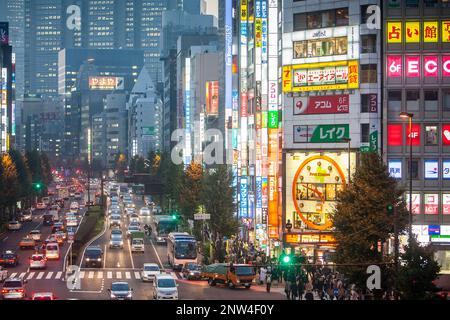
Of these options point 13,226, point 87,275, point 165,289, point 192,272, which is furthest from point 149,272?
point 13,226

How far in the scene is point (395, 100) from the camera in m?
67.2

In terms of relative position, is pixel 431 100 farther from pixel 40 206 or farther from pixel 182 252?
pixel 40 206

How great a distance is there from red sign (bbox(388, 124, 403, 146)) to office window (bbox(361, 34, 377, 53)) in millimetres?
5979

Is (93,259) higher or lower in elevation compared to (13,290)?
lower

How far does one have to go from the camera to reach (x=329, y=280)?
5059 cm

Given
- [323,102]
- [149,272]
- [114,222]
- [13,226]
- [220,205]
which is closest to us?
[149,272]

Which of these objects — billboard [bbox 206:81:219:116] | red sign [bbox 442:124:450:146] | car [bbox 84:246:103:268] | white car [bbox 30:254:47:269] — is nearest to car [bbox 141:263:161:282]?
car [bbox 84:246:103:268]

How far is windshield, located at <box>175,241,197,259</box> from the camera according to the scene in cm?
6900

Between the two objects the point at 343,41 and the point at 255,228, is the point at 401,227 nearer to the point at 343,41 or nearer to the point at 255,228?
the point at 343,41

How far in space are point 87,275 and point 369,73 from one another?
25.9m

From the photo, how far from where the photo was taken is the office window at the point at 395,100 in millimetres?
66938

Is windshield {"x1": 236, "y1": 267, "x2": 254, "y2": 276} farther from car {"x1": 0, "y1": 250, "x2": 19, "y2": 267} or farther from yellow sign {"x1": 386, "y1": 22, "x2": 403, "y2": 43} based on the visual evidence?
car {"x1": 0, "y1": 250, "x2": 19, "y2": 267}

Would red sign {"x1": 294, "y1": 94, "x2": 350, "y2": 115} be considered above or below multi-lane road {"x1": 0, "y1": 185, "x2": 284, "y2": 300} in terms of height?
above
